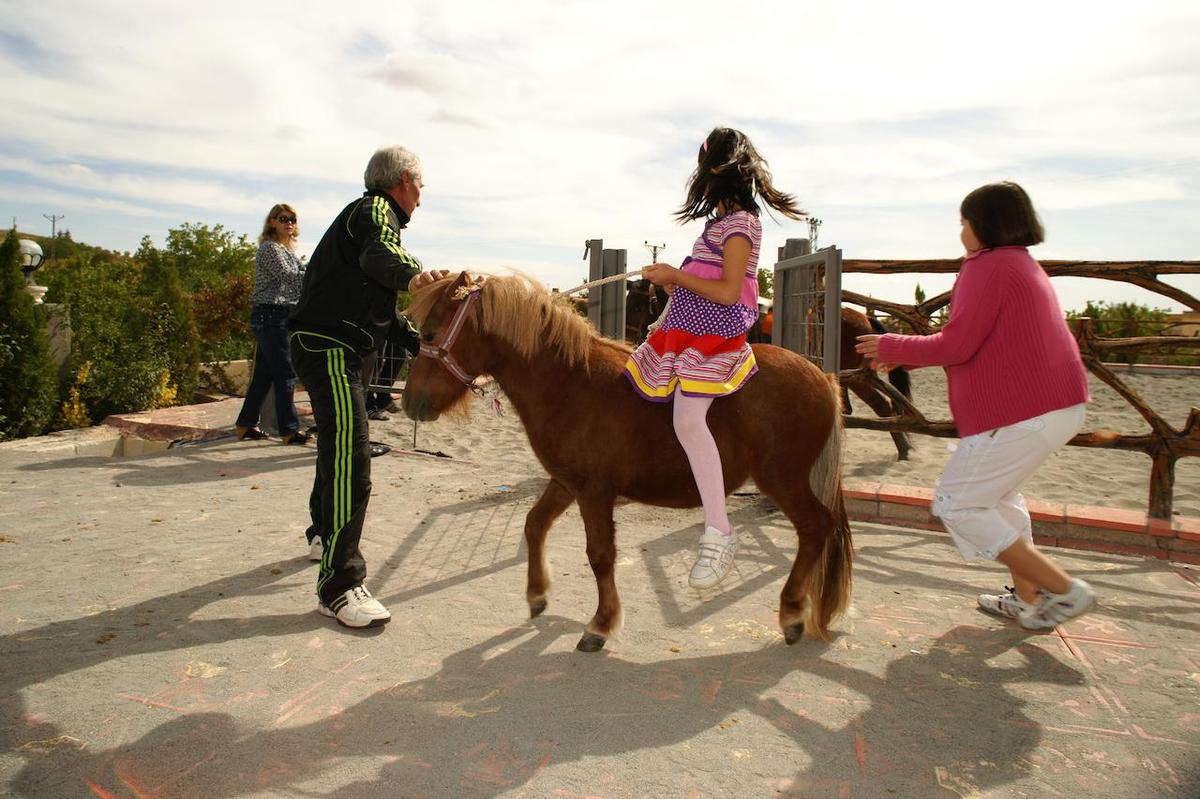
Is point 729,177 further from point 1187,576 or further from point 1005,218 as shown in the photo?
point 1187,576

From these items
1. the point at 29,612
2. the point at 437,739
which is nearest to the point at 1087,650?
the point at 437,739

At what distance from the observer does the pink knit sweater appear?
305cm

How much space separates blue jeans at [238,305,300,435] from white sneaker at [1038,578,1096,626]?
21.1 ft

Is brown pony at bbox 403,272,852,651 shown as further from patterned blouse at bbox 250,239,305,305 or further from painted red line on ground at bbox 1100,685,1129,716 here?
patterned blouse at bbox 250,239,305,305

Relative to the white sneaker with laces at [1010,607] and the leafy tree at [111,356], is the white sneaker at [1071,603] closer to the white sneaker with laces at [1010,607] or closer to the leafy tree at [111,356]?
the white sneaker with laces at [1010,607]

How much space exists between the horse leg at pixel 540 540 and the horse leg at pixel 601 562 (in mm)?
376

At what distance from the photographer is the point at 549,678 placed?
3203mm

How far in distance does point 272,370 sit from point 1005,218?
21.4ft

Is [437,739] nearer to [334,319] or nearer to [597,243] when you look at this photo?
[334,319]

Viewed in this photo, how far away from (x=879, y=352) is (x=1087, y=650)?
1698mm

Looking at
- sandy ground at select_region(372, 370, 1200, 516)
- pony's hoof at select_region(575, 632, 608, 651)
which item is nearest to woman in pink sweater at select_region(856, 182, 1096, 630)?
pony's hoof at select_region(575, 632, 608, 651)

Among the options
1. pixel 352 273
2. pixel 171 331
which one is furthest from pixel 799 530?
pixel 171 331

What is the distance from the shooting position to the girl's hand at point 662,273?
10.7 ft

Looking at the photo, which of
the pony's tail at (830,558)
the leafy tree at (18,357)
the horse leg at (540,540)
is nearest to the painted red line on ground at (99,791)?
the horse leg at (540,540)
